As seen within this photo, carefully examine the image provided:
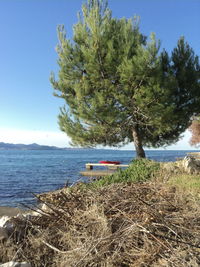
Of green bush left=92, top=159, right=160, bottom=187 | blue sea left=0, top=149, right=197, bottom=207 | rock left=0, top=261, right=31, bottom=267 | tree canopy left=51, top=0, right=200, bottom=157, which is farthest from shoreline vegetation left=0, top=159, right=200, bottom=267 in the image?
tree canopy left=51, top=0, right=200, bottom=157

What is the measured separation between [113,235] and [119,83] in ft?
36.4

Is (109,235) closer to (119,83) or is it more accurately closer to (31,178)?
(119,83)

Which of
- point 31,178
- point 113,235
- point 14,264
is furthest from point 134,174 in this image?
point 31,178

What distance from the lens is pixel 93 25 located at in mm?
12438

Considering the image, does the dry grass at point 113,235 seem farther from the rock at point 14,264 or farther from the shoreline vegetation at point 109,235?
the rock at point 14,264

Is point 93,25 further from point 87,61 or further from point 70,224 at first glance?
point 70,224

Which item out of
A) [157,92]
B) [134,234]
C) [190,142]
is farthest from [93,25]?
[190,142]

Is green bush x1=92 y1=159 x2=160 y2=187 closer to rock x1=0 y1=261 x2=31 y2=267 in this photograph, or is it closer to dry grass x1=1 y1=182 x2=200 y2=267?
dry grass x1=1 y1=182 x2=200 y2=267

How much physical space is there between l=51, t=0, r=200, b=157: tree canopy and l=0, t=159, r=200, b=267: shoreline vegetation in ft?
28.0

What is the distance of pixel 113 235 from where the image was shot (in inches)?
102

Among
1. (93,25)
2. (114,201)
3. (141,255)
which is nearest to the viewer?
(141,255)

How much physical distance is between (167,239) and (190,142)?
36.8 metres

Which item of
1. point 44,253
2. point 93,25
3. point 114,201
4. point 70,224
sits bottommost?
point 44,253

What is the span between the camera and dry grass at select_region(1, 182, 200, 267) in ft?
7.77
